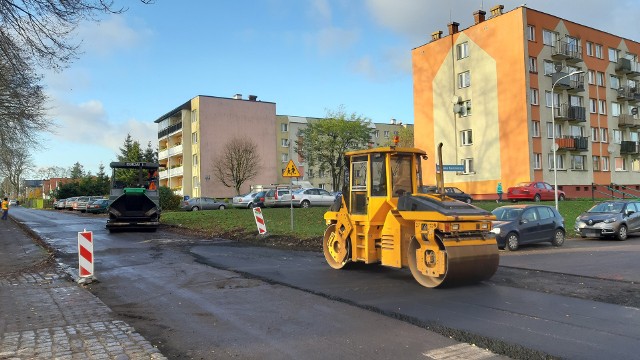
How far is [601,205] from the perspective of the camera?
1977 cm

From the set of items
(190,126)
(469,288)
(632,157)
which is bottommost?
(469,288)

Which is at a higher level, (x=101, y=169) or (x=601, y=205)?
(x=101, y=169)

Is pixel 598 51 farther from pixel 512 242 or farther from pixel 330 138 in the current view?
pixel 512 242

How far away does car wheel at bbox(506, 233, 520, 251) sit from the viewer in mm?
15438

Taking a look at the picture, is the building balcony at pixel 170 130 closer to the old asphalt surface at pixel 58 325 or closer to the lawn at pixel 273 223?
the lawn at pixel 273 223

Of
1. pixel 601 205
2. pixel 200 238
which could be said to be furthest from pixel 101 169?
pixel 601 205

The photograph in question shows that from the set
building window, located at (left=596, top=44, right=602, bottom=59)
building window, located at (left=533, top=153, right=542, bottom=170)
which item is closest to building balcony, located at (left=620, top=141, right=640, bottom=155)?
building window, located at (left=596, top=44, right=602, bottom=59)

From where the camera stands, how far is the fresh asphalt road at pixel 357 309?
5648 mm

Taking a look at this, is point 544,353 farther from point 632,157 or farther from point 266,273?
point 632,157

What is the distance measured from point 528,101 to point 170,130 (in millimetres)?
51913

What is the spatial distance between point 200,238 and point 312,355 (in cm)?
1573

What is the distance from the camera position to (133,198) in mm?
23531

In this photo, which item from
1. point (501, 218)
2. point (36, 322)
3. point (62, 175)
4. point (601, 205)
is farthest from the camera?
point (62, 175)

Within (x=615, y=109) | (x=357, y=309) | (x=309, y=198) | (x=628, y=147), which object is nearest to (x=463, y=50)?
(x=615, y=109)
